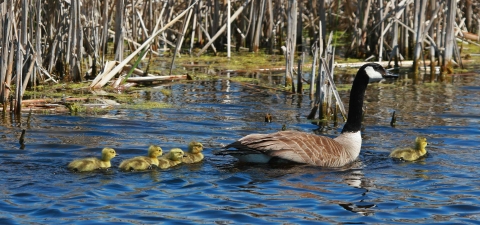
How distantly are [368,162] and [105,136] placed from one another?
11.8 feet

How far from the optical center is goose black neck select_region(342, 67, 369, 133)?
10.5 metres

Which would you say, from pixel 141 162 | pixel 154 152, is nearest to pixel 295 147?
pixel 154 152

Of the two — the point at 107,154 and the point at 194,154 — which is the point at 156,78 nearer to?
the point at 194,154

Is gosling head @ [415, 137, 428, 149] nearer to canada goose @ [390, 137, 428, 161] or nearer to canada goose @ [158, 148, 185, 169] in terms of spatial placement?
canada goose @ [390, 137, 428, 161]

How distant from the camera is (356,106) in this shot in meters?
10.7

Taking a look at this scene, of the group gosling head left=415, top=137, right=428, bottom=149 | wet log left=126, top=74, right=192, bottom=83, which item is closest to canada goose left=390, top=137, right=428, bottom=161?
gosling head left=415, top=137, right=428, bottom=149

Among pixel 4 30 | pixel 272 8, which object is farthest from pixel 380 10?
pixel 4 30

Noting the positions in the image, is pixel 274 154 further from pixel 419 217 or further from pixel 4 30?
pixel 4 30

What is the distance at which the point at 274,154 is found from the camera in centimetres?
948

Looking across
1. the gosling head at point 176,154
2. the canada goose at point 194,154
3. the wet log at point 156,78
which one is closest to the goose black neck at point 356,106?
the canada goose at point 194,154

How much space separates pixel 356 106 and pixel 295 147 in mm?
1495

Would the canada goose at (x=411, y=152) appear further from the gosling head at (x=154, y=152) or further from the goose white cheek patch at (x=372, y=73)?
the gosling head at (x=154, y=152)

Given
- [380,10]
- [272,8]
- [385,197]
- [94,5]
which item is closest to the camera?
[385,197]

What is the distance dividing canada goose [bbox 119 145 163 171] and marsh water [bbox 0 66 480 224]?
8 centimetres
